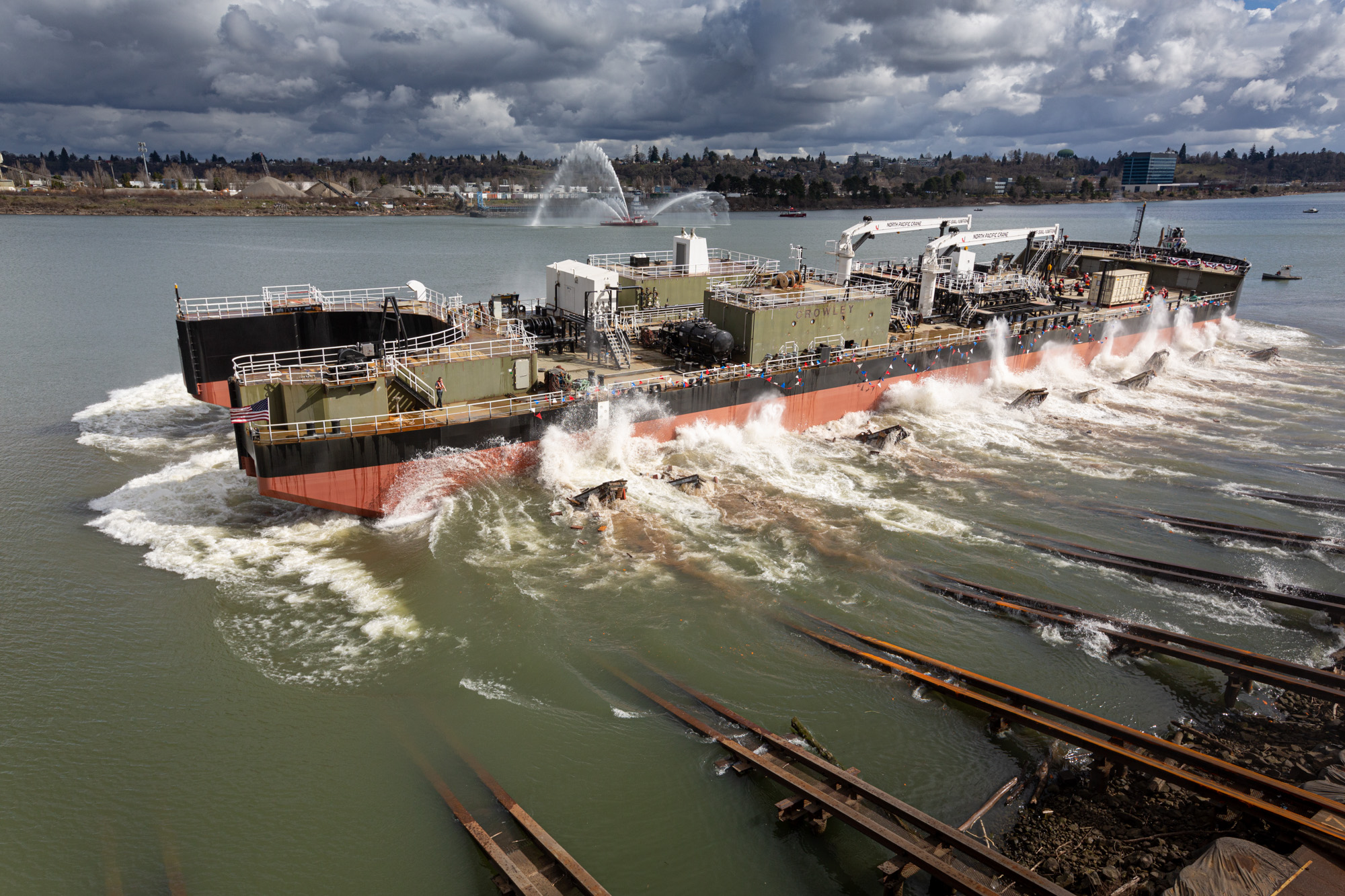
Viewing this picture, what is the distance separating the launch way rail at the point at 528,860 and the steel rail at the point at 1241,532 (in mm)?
20437

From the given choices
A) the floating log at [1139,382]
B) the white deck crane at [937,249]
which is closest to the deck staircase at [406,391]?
the white deck crane at [937,249]

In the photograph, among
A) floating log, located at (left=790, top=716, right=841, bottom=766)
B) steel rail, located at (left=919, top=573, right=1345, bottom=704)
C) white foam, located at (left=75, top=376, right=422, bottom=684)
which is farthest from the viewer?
white foam, located at (left=75, top=376, right=422, bottom=684)

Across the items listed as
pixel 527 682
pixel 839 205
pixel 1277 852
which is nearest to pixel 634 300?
pixel 527 682

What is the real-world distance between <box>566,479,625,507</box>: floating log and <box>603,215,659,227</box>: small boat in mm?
115455

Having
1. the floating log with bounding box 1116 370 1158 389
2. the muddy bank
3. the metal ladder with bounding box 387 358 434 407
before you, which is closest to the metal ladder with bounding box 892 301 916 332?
the floating log with bounding box 1116 370 1158 389

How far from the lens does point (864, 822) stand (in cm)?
1049

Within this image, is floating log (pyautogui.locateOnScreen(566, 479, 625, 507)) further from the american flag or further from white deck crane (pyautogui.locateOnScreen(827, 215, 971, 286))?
white deck crane (pyautogui.locateOnScreen(827, 215, 971, 286))

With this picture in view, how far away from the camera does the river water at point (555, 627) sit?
1136cm

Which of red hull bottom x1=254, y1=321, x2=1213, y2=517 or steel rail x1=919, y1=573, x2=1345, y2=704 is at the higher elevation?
red hull bottom x1=254, y1=321, x2=1213, y2=517

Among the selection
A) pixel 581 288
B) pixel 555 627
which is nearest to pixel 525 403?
pixel 555 627

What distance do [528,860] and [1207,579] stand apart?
17902 millimetres

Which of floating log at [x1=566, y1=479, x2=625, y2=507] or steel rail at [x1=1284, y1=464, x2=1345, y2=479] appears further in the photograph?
steel rail at [x1=1284, y1=464, x2=1345, y2=479]

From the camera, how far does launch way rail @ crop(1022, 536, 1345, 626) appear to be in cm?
1691

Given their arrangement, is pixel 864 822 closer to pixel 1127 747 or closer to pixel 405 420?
pixel 1127 747
